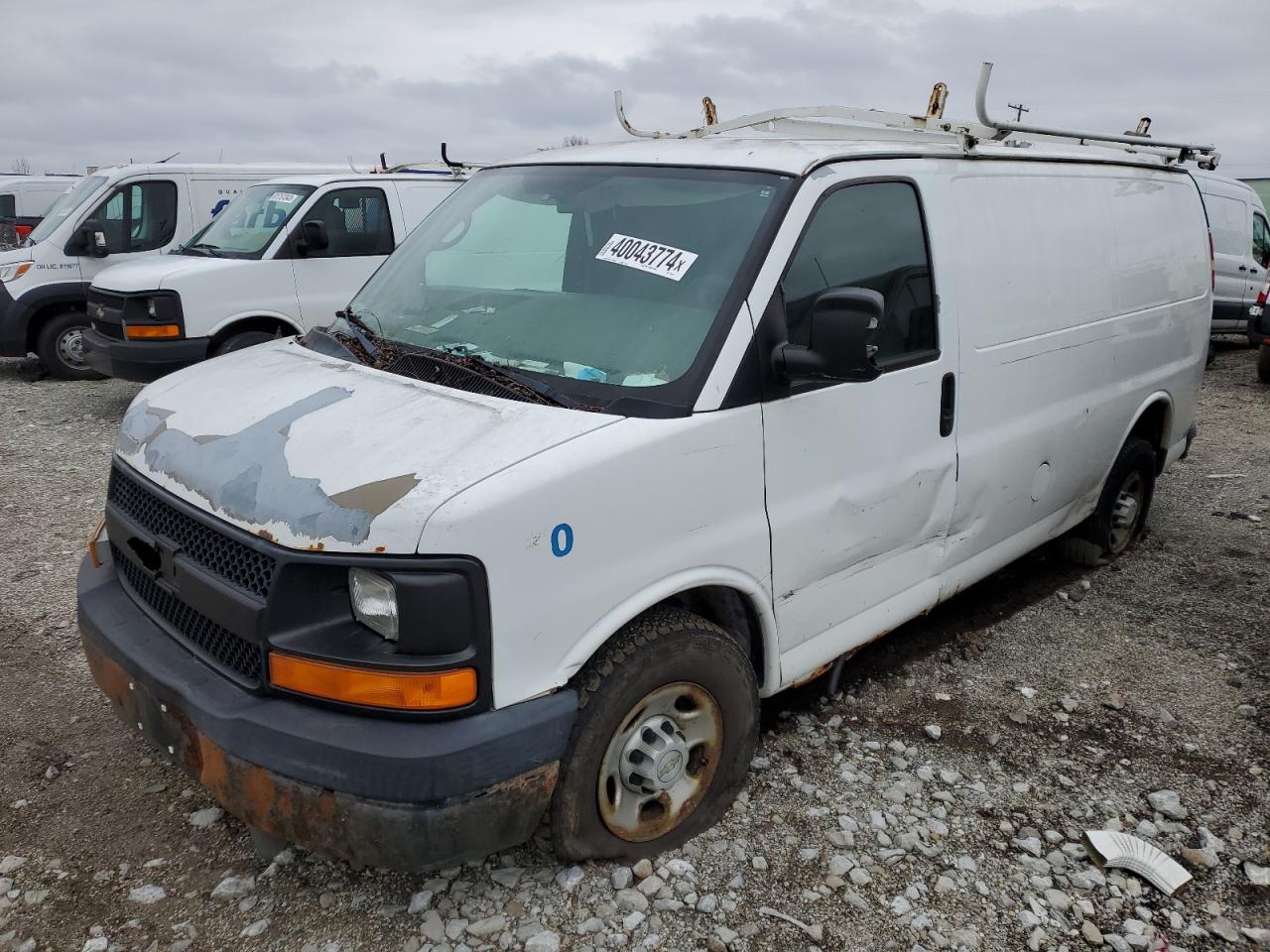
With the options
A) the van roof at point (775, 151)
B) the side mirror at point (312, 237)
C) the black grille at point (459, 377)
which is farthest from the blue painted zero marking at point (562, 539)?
the side mirror at point (312, 237)

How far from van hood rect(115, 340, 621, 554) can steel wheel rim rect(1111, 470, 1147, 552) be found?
149 inches

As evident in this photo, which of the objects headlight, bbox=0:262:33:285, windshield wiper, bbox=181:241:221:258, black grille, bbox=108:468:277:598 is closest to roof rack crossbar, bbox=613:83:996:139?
black grille, bbox=108:468:277:598

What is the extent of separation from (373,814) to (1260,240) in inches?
582

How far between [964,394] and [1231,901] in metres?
1.78

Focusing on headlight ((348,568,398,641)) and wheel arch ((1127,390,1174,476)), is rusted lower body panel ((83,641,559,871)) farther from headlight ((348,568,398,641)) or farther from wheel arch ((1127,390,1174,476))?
→ wheel arch ((1127,390,1174,476))

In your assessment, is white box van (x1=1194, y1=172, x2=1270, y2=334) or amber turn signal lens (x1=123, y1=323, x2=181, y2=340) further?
white box van (x1=1194, y1=172, x2=1270, y2=334)

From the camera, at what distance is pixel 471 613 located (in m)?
2.33

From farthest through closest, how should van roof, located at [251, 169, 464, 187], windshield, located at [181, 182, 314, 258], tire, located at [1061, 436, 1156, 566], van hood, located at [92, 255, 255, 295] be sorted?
van roof, located at [251, 169, 464, 187] → windshield, located at [181, 182, 314, 258] → van hood, located at [92, 255, 255, 295] → tire, located at [1061, 436, 1156, 566]

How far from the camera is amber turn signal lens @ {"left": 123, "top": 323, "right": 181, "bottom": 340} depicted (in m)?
8.04

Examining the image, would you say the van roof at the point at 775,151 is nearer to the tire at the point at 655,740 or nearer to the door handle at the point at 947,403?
the door handle at the point at 947,403

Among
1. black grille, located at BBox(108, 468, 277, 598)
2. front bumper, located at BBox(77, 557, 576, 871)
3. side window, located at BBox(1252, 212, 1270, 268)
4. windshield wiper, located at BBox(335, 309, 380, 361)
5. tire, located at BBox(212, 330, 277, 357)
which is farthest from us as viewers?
side window, located at BBox(1252, 212, 1270, 268)

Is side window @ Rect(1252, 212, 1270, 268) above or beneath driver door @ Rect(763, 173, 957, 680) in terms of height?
beneath

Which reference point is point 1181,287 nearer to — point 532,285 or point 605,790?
point 532,285

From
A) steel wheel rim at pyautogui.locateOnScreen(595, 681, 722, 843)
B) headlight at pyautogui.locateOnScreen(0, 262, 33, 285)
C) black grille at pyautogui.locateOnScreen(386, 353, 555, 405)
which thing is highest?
black grille at pyautogui.locateOnScreen(386, 353, 555, 405)
